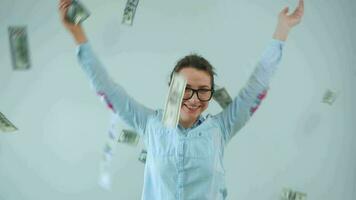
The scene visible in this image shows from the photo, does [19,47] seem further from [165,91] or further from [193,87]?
[193,87]

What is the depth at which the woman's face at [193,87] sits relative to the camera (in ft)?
3.77

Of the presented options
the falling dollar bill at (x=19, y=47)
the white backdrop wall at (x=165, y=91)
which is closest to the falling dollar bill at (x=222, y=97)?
the white backdrop wall at (x=165, y=91)

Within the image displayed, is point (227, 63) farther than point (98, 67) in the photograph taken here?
Yes

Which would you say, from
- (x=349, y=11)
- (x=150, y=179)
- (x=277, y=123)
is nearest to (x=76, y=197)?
(x=150, y=179)

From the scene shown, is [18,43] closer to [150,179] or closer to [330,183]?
[150,179]

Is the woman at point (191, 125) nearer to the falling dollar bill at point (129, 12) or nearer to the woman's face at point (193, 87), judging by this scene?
the woman's face at point (193, 87)

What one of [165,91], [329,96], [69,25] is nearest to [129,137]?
[165,91]

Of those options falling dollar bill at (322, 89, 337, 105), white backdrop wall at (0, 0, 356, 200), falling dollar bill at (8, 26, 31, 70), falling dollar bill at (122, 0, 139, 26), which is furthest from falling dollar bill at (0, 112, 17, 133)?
falling dollar bill at (322, 89, 337, 105)

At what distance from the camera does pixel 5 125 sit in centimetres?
161

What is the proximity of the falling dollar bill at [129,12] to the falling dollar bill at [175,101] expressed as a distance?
0.66 meters

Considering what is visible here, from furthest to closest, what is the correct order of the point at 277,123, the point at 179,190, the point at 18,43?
the point at 277,123
the point at 18,43
the point at 179,190

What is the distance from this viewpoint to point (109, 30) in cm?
163

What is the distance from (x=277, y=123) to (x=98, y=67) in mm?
884

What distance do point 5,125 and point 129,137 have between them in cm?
49
